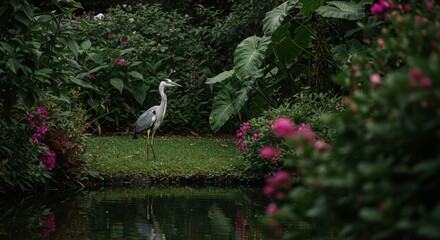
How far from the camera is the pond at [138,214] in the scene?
695cm

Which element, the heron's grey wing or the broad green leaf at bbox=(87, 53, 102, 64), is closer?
the heron's grey wing

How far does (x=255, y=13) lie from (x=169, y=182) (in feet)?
17.6

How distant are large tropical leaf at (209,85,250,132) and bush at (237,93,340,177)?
1490 mm

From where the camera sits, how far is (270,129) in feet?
34.2

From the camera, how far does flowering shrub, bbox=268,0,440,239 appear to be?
260 cm

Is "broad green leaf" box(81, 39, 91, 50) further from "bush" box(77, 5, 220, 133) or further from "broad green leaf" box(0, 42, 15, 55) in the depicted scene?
"broad green leaf" box(0, 42, 15, 55)

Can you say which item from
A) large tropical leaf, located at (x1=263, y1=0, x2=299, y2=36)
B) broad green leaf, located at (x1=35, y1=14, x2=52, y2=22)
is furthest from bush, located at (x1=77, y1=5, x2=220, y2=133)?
broad green leaf, located at (x1=35, y1=14, x2=52, y2=22)

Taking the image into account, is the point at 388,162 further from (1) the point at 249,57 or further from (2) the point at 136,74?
(2) the point at 136,74

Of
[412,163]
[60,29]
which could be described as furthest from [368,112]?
[60,29]

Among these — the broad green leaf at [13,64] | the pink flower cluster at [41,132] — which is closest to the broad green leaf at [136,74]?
the pink flower cluster at [41,132]

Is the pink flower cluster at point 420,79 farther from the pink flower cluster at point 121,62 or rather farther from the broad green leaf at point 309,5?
the pink flower cluster at point 121,62

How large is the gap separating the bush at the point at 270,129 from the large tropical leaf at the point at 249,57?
1.17 meters

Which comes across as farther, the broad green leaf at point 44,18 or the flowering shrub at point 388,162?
the broad green leaf at point 44,18

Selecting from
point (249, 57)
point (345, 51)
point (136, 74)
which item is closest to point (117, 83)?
point (136, 74)
